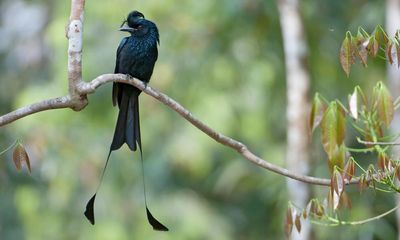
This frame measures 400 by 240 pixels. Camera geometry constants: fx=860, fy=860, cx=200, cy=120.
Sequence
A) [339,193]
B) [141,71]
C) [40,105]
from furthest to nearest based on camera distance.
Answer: [141,71], [40,105], [339,193]

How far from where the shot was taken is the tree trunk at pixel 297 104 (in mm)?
5164

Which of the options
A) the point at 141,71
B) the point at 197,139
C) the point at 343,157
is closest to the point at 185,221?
the point at 197,139

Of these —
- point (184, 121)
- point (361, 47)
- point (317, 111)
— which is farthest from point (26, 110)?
point (184, 121)

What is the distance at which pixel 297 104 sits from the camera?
17.3 feet

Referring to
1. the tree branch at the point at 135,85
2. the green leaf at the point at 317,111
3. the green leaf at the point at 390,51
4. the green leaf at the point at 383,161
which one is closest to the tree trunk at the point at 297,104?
the tree branch at the point at 135,85

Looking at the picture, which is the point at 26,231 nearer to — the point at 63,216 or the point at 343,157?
the point at 63,216

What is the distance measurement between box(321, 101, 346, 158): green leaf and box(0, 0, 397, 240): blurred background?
3654 mm

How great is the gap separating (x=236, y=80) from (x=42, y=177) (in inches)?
82.8

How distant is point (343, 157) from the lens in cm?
275

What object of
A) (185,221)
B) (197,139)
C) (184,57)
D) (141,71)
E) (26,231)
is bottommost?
(26,231)

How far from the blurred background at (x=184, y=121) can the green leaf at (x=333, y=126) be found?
3654 mm

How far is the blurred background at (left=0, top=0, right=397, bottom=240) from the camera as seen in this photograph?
22.2 feet

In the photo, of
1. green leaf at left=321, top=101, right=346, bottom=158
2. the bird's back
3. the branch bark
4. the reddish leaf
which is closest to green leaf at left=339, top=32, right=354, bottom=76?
green leaf at left=321, top=101, right=346, bottom=158

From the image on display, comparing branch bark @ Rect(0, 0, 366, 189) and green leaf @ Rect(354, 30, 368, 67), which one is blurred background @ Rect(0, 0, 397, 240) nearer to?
branch bark @ Rect(0, 0, 366, 189)
